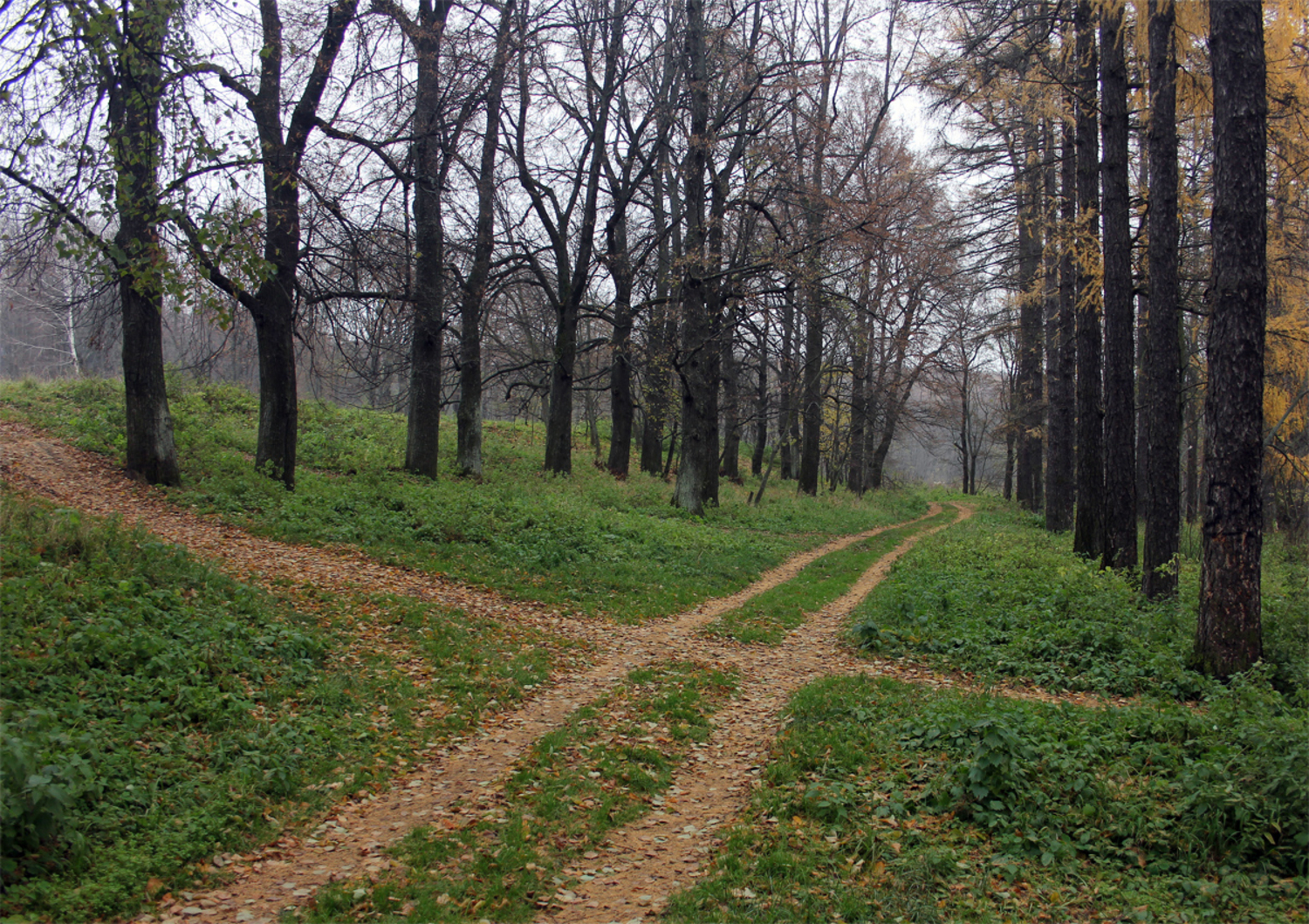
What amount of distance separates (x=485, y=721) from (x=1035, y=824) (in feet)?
14.8

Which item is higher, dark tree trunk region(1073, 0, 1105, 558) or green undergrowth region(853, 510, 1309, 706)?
dark tree trunk region(1073, 0, 1105, 558)

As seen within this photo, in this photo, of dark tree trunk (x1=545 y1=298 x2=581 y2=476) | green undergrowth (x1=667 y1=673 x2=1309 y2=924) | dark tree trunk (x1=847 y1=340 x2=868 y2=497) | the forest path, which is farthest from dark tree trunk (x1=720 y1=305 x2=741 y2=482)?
green undergrowth (x1=667 y1=673 x2=1309 y2=924)

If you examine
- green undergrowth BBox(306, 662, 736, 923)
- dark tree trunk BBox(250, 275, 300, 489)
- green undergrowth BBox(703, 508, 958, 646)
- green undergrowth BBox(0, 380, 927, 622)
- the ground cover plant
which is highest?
dark tree trunk BBox(250, 275, 300, 489)

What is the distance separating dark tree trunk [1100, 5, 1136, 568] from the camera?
11375 mm

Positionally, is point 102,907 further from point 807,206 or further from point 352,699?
point 807,206

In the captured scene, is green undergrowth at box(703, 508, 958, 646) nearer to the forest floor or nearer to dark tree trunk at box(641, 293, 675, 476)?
the forest floor

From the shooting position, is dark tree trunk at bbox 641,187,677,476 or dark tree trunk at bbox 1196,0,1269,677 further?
Answer: dark tree trunk at bbox 641,187,677,476

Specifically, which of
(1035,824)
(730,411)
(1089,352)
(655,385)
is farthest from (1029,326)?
(1035,824)

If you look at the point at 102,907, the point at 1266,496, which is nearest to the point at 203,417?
the point at 102,907

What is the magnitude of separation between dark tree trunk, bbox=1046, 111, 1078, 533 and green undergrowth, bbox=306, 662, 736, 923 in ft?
46.9

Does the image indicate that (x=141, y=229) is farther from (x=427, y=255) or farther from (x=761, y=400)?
(x=761, y=400)

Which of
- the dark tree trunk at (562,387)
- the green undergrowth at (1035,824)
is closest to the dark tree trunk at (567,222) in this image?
the dark tree trunk at (562,387)

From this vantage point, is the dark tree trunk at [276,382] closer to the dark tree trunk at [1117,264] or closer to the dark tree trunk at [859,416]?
the dark tree trunk at [1117,264]

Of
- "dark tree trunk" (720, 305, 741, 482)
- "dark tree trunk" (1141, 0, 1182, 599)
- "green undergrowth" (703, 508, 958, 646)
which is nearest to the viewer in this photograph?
"dark tree trunk" (1141, 0, 1182, 599)
